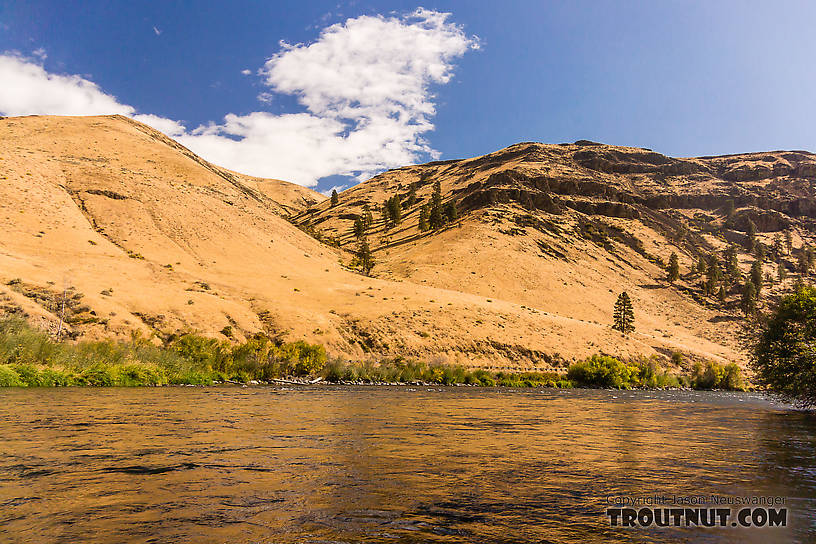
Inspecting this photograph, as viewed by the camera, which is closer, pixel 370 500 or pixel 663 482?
pixel 370 500

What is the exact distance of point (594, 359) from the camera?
57.5 m

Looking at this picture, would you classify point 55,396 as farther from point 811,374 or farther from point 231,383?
point 811,374

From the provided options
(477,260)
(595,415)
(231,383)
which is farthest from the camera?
(477,260)

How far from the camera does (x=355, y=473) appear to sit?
10828 millimetres

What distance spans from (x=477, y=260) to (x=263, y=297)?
180 ft

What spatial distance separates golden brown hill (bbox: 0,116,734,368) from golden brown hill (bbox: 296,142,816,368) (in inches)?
121

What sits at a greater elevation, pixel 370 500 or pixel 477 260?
pixel 477 260

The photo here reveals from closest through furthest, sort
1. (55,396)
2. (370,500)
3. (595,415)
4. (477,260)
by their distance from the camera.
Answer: (370,500) → (55,396) → (595,415) → (477,260)

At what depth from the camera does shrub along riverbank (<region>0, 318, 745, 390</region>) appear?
96.0ft

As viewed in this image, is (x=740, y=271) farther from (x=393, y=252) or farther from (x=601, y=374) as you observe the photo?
(x=601, y=374)

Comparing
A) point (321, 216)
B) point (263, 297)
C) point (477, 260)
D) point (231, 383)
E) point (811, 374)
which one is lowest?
point (231, 383)

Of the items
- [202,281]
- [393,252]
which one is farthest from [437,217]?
[202,281]

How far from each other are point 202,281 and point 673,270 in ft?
340

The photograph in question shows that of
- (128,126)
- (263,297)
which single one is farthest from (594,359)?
(128,126)
